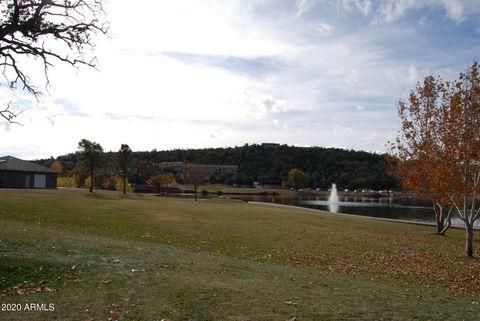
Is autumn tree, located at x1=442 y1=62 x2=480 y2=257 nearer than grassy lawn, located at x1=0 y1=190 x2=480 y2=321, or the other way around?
grassy lawn, located at x1=0 y1=190 x2=480 y2=321

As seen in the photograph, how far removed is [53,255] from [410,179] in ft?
76.4

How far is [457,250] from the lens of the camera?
24156 millimetres

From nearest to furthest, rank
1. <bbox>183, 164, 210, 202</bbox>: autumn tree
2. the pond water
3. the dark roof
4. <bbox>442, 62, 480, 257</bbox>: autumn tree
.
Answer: <bbox>442, 62, 480, 257</bbox>: autumn tree < the pond water < the dark roof < <bbox>183, 164, 210, 202</bbox>: autumn tree

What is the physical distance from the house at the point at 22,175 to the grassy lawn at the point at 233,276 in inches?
1641

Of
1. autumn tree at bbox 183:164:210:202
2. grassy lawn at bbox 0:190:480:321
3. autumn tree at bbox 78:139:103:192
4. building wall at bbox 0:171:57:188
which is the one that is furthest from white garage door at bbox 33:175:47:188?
grassy lawn at bbox 0:190:480:321

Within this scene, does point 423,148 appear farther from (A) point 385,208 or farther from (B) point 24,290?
(A) point 385,208

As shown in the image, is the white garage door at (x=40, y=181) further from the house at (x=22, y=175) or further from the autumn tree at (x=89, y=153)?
the autumn tree at (x=89, y=153)

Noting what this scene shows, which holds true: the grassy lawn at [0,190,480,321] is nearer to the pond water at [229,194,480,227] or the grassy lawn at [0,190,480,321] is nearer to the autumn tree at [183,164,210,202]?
the pond water at [229,194,480,227]

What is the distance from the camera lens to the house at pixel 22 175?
64312mm

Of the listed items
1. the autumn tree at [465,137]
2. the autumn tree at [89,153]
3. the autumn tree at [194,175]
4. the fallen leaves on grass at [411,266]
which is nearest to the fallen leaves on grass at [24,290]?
the fallen leaves on grass at [411,266]

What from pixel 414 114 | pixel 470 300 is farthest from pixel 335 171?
pixel 470 300

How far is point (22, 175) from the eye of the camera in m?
66.8

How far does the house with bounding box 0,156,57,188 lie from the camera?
2532 inches

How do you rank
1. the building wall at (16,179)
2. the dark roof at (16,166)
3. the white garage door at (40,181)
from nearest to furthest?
the building wall at (16,179) < the dark roof at (16,166) < the white garage door at (40,181)
